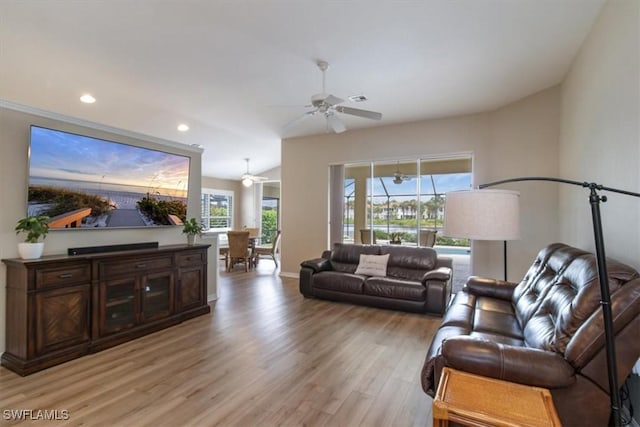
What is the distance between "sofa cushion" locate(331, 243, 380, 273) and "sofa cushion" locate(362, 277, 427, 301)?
0.71 m

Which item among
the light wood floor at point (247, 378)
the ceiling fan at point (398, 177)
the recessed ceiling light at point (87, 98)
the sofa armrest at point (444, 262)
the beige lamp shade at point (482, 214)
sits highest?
the recessed ceiling light at point (87, 98)

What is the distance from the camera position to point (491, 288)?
11.3ft

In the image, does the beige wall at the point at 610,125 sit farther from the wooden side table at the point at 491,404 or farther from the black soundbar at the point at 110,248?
the black soundbar at the point at 110,248

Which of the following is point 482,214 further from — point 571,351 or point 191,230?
point 191,230

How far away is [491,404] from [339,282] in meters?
3.50

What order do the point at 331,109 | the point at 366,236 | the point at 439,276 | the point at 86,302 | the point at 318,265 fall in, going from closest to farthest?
the point at 86,302 < the point at 331,109 < the point at 439,276 < the point at 318,265 < the point at 366,236

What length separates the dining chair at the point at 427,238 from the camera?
5766 mm

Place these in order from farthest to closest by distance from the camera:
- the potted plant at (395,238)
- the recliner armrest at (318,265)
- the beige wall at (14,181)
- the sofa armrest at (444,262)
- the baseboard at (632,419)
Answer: the potted plant at (395,238), the recliner armrest at (318,265), the sofa armrest at (444,262), the beige wall at (14,181), the baseboard at (632,419)

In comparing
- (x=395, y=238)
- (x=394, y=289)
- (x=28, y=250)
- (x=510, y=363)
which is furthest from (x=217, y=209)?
(x=510, y=363)

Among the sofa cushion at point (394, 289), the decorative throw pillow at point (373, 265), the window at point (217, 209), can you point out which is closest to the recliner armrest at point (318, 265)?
the decorative throw pillow at point (373, 265)

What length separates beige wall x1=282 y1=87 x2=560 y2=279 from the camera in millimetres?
4566

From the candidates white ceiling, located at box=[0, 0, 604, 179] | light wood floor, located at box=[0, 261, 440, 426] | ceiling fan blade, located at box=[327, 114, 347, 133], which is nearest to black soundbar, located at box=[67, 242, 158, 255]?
light wood floor, located at box=[0, 261, 440, 426]

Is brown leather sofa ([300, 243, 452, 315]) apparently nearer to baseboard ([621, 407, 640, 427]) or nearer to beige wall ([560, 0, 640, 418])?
beige wall ([560, 0, 640, 418])

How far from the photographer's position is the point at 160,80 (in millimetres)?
4285
